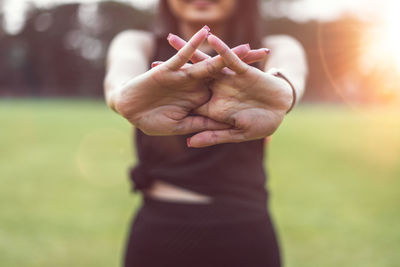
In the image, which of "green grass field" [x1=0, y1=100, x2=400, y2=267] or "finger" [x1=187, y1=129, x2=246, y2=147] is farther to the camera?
"green grass field" [x1=0, y1=100, x2=400, y2=267]

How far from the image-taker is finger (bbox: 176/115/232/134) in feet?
4.38

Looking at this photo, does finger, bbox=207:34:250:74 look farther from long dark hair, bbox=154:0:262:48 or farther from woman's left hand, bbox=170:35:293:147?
long dark hair, bbox=154:0:262:48

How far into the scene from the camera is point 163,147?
1.85 metres

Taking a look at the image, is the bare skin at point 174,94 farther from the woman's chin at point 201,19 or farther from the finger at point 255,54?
the woman's chin at point 201,19

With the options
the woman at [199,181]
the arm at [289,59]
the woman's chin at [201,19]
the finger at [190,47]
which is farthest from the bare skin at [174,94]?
the woman's chin at [201,19]

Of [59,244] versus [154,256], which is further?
[59,244]

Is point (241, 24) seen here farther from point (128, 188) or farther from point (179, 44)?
point (128, 188)

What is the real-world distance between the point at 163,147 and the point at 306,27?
30929 millimetres

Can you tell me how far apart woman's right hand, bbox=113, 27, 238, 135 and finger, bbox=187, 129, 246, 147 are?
20 millimetres

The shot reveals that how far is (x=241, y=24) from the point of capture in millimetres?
2074

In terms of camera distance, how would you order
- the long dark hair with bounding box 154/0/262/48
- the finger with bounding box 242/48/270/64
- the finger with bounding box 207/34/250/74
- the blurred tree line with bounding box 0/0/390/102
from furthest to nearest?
the blurred tree line with bounding box 0/0/390/102, the long dark hair with bounding box 154/0/262/48, the finger with bounding box 242/48/270/64, the finger with bounding box 207/34/250/74

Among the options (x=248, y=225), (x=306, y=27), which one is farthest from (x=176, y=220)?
(x=306, y=27)

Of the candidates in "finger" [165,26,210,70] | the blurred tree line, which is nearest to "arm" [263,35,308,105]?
"finger" [165,26,210,70]

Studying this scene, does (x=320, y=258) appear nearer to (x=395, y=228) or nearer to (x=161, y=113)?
(x=395, y=228)
